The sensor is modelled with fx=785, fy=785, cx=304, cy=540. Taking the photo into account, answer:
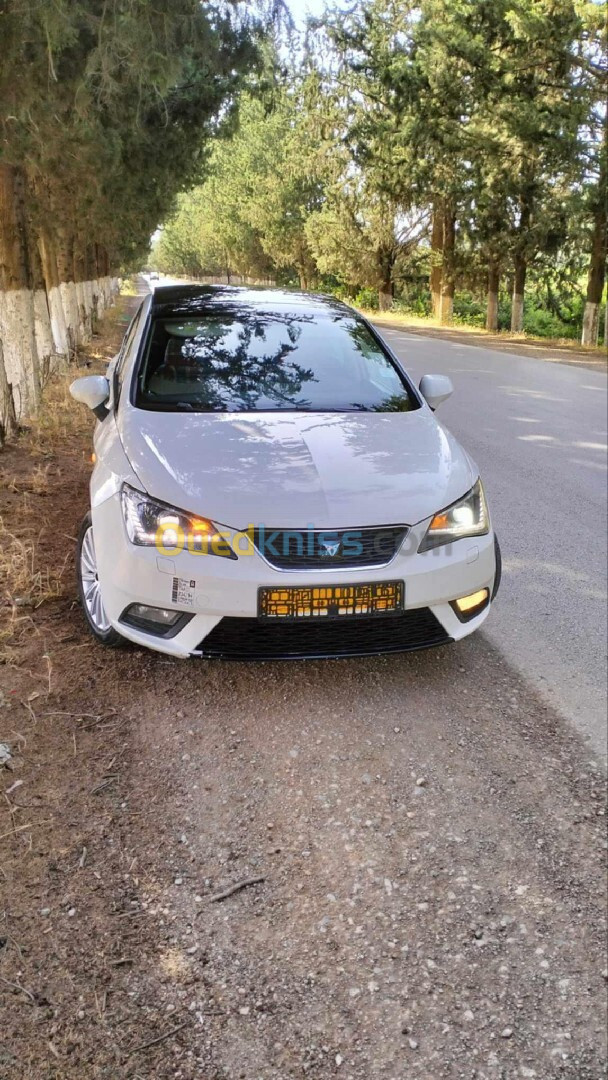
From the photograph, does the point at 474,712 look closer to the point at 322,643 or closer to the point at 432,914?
the point at 322,643

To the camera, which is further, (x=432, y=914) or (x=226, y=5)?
(x=226, y=5)

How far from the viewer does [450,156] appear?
24016mm

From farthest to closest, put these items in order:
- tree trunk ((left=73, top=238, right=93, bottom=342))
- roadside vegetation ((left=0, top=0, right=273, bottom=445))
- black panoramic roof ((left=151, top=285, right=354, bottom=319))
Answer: tree trunk ((left=73, top=238, right=93, bottom=342))
roadside vegetation ((left=0, top=0, right=273, bottom=445))
black panoramic roof ((left=151, top=285, right=354, bottom=319))

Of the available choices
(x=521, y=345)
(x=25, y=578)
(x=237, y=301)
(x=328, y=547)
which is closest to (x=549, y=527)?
(x=237, y=301)

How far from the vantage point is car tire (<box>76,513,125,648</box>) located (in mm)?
3682

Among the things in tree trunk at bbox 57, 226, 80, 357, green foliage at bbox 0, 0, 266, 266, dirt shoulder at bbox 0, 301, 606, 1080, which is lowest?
dirt shoulder at bbox 0, 301, 606, 1080

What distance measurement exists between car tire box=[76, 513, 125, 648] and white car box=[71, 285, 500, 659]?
0.04 feet

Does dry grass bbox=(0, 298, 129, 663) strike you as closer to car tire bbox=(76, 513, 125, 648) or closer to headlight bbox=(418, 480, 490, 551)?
car tire bbox=(76, 513, 125, 648)

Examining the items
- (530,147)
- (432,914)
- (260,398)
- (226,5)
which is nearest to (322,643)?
(432,914)

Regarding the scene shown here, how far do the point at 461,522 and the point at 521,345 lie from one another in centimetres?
2295

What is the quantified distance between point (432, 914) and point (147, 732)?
1363mm

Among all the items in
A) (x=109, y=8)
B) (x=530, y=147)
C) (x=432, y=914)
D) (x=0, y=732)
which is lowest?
(x=432, y=914)

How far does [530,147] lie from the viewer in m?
21.0

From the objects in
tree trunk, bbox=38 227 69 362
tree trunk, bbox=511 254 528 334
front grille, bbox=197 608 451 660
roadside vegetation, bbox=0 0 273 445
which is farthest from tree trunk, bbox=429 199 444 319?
front grille, bbox=197 608 451 660
